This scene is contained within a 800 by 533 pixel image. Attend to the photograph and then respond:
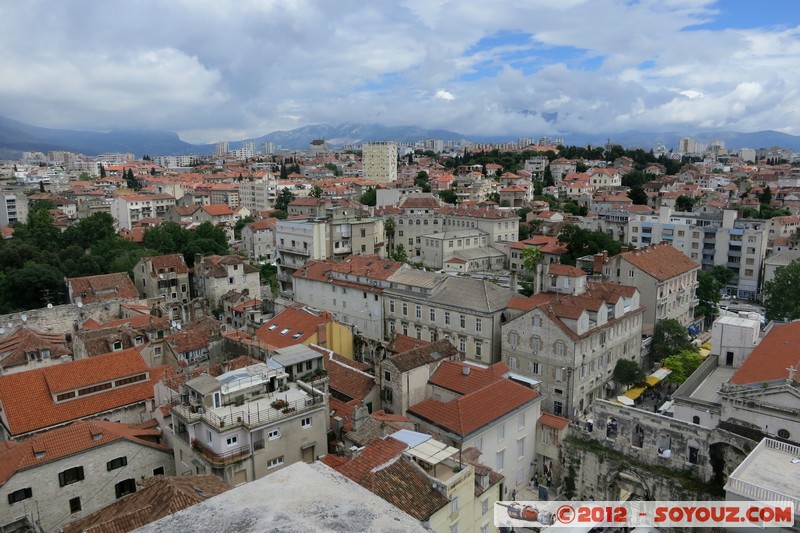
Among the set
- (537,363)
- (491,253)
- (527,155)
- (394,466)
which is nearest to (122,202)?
(491,253)

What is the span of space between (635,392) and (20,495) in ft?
116

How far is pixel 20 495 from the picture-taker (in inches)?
784

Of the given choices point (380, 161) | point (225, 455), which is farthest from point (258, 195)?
→ point (225, 455)

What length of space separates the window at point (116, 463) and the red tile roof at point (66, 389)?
603cm

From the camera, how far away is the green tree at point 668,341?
4312 cm

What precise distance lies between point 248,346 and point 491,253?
48.4 metres

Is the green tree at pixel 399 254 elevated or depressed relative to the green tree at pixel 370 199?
depressed

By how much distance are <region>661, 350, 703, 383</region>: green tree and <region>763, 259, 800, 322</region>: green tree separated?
47.5ft

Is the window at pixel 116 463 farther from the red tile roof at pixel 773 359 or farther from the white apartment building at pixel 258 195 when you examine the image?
the white apartment building at pixel 258 195

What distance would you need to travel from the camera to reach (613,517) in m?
22.4

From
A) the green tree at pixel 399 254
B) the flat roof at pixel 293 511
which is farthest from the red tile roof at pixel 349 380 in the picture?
the green tree at pixel 399 254

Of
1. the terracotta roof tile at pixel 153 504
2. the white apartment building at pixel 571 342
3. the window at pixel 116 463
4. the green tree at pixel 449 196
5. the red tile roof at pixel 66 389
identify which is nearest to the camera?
the terracotta roof tile at pixel 153 504

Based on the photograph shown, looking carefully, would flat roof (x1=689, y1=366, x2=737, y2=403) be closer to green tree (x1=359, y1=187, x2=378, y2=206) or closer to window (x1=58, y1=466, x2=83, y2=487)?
window (x1=58, y1=466, x2=83, y2=487)

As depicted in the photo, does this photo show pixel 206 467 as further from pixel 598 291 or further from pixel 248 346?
pixel 598 291
